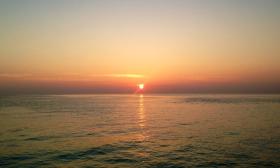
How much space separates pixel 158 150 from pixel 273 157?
10046 mm

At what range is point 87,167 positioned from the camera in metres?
19.5

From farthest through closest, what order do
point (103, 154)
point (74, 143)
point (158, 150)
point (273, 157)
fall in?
point (74, 143)
point (158, 150)
point (103, 154)
point (273, 157)

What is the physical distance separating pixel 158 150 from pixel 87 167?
8147 mm

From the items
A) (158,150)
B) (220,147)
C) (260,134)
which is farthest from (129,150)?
(260,134)

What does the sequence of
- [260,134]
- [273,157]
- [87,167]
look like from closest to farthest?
[87,167] < [273,157] < [260,134]

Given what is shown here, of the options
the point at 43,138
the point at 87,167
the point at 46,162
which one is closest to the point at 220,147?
the point at 87,167

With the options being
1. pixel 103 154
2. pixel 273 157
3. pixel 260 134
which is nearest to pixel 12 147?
pixel 103 154

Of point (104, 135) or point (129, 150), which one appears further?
point (104, 135)

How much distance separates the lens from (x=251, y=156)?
22.4m

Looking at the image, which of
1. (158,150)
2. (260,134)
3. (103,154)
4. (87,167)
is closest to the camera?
(87,167)

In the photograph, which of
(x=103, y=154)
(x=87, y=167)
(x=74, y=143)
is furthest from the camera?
(x=74, y=143)

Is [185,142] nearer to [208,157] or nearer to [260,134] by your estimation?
[208,157]

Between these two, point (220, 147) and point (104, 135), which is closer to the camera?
point (220, 147)

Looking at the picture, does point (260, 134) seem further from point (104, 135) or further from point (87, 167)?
Result: point (87, 167)
